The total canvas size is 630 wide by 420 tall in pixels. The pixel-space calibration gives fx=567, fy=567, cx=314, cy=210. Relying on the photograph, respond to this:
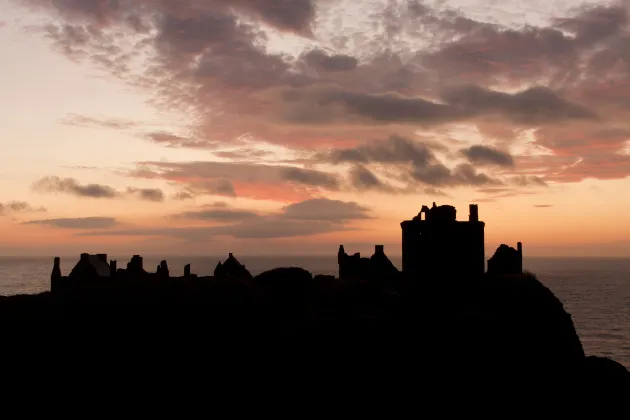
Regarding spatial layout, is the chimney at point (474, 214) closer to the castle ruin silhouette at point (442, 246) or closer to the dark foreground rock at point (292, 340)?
the castle ruin silhouette at point (442, 246)

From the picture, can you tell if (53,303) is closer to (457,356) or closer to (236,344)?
(236,344)

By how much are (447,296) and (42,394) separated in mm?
20024

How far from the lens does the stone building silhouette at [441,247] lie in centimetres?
3041

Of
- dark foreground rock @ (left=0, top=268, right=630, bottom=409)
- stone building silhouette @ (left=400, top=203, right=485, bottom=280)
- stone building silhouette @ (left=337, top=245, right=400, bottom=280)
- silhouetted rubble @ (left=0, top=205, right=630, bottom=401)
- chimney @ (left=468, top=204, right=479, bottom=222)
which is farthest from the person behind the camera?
stone building silhouette @ (left=337, top=245, right=400, bottom=280)

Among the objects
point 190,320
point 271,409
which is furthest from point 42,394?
point 271,409

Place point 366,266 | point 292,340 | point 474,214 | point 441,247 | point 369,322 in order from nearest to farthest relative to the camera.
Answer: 1. point 292,340
2. point 369,322
3. point 441,247
4. point 474,214
5. point 366,266

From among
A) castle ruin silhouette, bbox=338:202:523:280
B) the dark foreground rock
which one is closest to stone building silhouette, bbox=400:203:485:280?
castle ruin silhouette, bbox=338:202:523:280

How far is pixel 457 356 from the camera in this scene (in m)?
23.2

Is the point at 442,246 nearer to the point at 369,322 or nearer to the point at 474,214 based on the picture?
the point at 474,214

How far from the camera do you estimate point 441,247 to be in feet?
101

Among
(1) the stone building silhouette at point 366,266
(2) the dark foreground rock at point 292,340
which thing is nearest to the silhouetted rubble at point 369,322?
(2) the dark foreground rock at point 292,340

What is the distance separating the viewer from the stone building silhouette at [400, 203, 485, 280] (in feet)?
99.8

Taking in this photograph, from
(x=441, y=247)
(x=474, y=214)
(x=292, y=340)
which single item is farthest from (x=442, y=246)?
(x=292, y=340)

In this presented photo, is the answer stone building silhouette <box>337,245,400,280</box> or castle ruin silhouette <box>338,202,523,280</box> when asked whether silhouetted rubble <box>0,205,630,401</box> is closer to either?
castle ruin silhouette <box>338,202,523,280</box>
